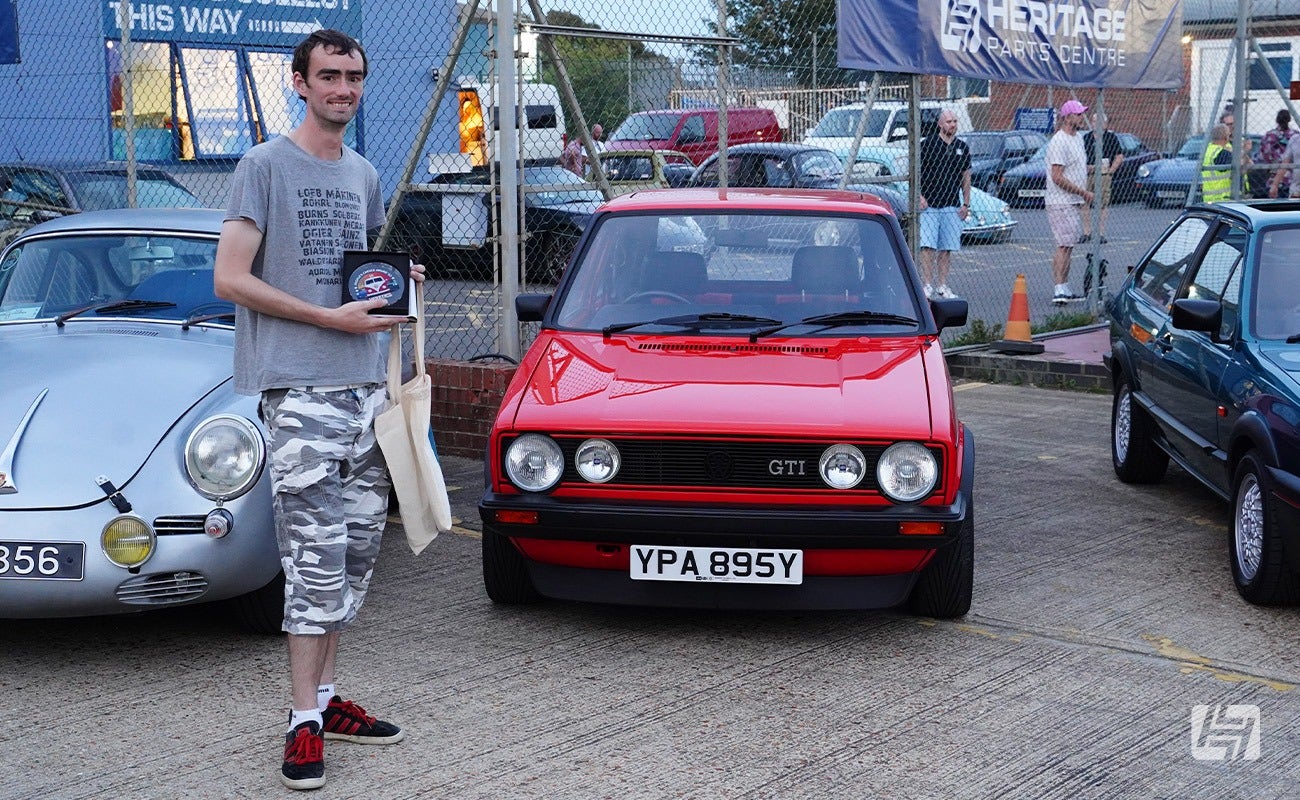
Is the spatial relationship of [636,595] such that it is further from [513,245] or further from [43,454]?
[513,245]

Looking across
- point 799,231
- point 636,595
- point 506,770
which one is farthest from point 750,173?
point 506,770

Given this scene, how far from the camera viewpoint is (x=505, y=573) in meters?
5.21

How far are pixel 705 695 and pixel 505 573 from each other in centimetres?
105

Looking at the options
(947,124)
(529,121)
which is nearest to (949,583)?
(529,121)

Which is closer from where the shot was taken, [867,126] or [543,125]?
[543,125]

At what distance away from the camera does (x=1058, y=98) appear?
27.3 m

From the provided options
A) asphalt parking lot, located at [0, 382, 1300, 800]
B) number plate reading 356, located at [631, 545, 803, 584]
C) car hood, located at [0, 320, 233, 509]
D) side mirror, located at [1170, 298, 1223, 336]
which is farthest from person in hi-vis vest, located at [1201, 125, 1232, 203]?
car hood, located at [0, 320, 233, 509]

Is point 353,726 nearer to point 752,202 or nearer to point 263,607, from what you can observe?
point 263,607

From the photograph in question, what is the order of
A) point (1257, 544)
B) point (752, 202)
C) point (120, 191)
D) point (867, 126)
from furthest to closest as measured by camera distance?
point (120, 191)
point (867, 126)
point (752, 202)
point (1257, 544)

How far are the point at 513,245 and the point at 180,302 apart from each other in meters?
2.34

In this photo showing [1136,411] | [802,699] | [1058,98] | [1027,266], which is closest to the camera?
[802,699]

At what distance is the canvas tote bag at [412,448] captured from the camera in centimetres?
392

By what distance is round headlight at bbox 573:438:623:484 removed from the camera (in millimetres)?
4781

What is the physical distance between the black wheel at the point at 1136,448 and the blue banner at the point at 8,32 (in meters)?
8.68
